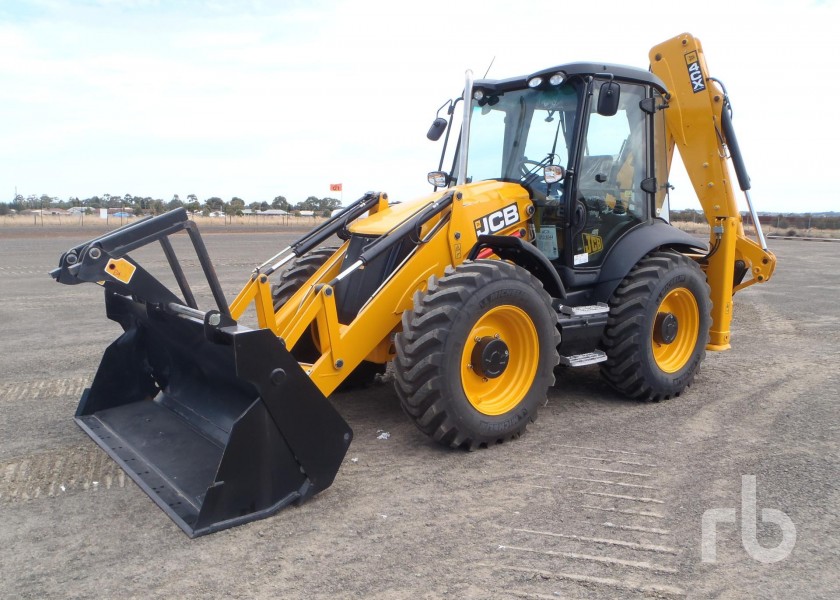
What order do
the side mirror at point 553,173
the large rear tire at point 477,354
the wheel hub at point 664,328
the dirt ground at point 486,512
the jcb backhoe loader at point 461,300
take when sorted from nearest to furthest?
the dirt ground at point 486,512 → the jcb backhoe loader at point 461,300 → the large rear tire at point 477,354 → the side mirror at point 553,173 → the wheel hub at point 664,328

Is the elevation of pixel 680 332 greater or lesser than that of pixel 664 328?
lesser

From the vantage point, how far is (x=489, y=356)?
15.7ft

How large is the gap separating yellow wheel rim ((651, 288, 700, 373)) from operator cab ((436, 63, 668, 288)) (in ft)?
2.48

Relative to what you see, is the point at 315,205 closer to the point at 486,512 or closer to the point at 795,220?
the point at 795,220

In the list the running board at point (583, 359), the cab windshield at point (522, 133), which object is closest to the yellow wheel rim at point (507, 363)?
the running board at point (583, 359)

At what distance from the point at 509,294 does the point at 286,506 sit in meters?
2.00

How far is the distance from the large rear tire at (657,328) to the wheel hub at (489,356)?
1.43 m

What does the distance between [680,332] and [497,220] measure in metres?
2.22

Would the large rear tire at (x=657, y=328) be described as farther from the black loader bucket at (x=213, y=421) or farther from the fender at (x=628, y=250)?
the black loader bucket at (x=213, y=421)

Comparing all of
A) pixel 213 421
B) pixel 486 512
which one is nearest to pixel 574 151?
pixel 486 512

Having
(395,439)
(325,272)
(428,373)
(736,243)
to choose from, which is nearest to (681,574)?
(428,373)

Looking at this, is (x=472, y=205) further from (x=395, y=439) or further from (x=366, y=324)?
(x=395, y=439)

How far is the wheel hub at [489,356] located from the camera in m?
4.77

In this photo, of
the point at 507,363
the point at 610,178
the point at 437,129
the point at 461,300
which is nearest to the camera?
the point at 461,300
